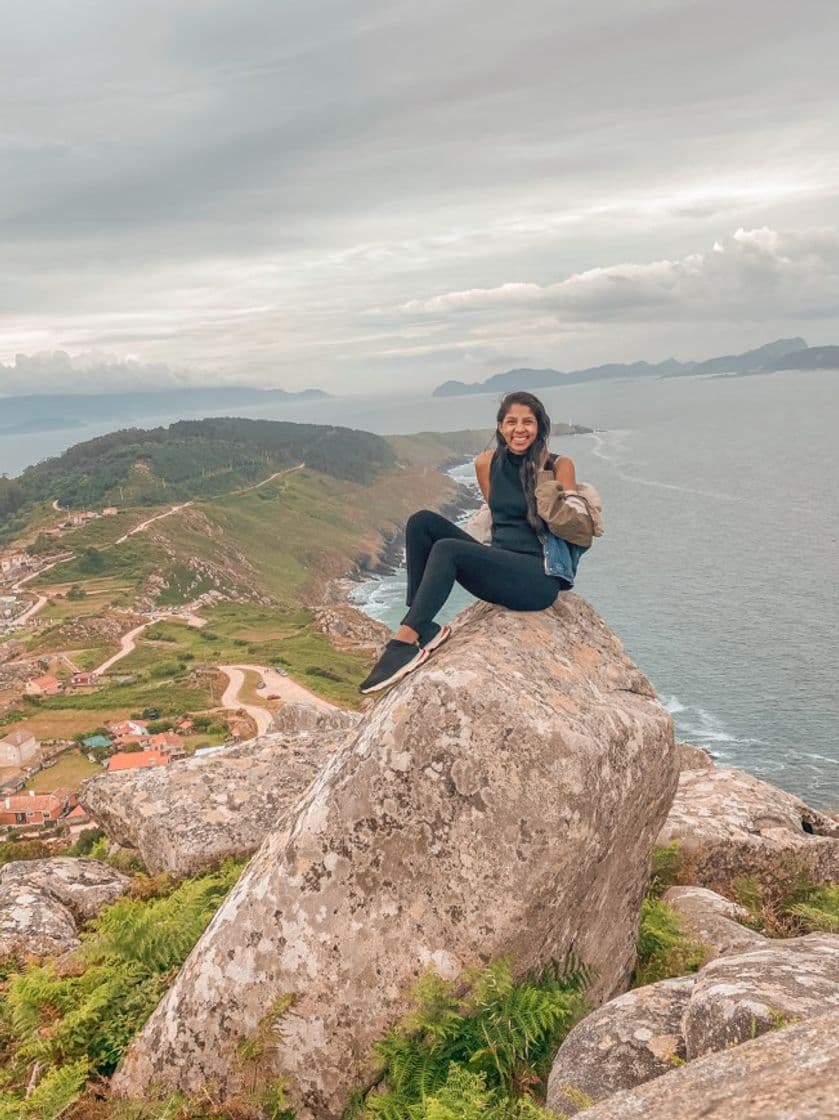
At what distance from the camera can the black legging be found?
929cm

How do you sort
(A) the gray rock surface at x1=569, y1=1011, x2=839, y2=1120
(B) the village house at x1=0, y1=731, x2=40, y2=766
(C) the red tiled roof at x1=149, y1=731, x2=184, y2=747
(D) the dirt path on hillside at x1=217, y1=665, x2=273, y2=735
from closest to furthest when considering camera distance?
1. (A) the gray rock surface at x1=569, y1=1011, x2=839, y2=1120
2. (C) the red tiled roof at x1=149, y1=731, x2=184, y2=747
3. (B) the village house at x1=0, y1=731, x2=40, y2=766
4. (D) the dirt path on hillside at x1=217, y1=665, x2=273, y2=735

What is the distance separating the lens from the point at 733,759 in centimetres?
6862

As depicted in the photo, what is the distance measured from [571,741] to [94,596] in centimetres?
15566

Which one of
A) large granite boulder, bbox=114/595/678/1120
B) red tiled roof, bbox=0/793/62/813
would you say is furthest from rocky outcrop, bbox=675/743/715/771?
red tiled roof, bbox=0/793/62/813

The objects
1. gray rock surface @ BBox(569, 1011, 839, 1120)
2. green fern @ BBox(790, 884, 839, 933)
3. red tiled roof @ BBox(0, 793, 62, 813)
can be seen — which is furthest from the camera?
red tiled roof @ BBox(0, 793, 62, 813)

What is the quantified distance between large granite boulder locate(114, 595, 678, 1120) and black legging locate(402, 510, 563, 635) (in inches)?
51.5

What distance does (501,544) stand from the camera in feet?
33.2

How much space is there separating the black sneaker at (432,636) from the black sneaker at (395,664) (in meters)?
0.12

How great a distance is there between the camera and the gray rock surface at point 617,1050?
19.5ft

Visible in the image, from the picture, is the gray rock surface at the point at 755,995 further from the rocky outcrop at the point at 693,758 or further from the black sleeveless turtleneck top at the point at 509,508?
the rocky outcrop at the point at 693,758

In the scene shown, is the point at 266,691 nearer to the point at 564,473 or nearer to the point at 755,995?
the point at 564,473

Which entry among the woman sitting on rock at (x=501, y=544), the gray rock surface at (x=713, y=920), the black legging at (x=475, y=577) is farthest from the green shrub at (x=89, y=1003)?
the gray rock surface at (x=713, y=920)

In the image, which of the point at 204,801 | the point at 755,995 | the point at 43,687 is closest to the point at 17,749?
the point at 43,687

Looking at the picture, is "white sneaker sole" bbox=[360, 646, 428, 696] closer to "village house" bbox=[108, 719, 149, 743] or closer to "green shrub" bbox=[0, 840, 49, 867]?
"green shrub" bbox=[0, 840, 49, 867]
